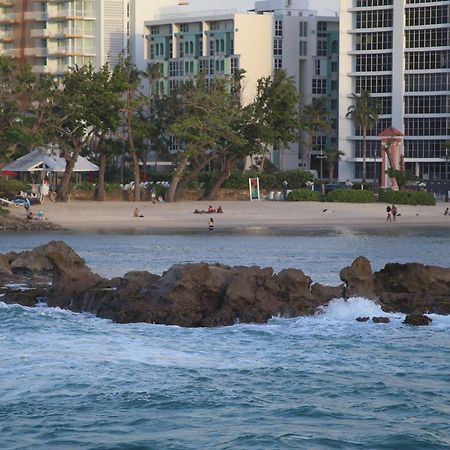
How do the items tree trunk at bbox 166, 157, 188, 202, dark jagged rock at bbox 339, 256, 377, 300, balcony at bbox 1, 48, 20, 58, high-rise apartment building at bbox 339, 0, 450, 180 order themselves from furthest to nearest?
balcony at bbox 1, 48, 20, 58 < high-rise apartment building at bbox 339, 0, 450, 180 < tree trunk at bbox 166, 157, 188, 202 < dark jagged rock at bbox 339, 256, 377, 300

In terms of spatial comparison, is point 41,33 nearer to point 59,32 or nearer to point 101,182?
point 59,32

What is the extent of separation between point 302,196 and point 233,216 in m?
11.6

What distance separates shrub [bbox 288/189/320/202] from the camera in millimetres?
103000

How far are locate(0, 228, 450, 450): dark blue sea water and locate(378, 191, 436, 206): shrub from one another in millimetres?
64011

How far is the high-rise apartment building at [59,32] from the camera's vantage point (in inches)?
6211

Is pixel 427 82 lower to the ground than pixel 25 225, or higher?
higher

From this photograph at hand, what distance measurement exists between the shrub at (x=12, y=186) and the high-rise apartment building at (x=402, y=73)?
1814 inches

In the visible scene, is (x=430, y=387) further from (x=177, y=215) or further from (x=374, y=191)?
(x=374, y=191)

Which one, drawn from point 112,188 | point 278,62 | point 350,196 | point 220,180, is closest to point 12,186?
point 112,188

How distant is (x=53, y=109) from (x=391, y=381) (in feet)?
238

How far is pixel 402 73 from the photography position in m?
142

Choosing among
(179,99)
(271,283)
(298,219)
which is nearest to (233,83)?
(179,99)

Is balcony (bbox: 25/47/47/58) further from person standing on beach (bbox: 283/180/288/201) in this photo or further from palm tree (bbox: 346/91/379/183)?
person standing on beach (bbox: 283/180/288/201)

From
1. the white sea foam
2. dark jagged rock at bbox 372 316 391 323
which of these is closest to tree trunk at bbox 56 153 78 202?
the white sea foam
